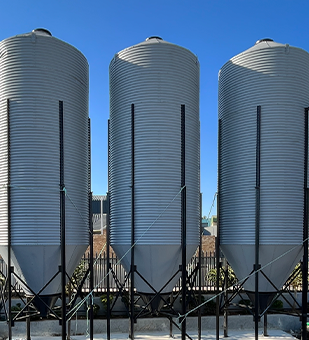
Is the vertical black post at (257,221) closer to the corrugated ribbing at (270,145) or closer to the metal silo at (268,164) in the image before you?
the metal silo at (268,164)

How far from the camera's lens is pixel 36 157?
11.8 meters

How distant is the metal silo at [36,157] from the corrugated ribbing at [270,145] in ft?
19.4

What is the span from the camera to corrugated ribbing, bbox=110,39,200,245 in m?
12.3

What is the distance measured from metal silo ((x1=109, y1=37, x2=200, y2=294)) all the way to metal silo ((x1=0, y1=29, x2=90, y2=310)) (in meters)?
1.69

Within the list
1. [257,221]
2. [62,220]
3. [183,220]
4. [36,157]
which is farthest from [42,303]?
[257,221]

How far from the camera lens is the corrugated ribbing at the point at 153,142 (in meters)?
12.3

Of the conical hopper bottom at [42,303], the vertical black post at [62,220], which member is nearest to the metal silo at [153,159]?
the vertical black post at [62,220]

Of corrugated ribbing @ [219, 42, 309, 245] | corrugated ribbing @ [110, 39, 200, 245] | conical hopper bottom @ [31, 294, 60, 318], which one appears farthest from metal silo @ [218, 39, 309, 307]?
conical hopper bottom @ [31, 294, 60, 318]

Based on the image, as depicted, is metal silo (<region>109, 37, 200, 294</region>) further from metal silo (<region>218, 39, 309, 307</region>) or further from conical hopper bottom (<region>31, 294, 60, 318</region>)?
conical hopper bottom (<region>31, 294, 60, 318</region>)

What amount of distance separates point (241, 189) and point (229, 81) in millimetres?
4219

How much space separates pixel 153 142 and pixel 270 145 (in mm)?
4166

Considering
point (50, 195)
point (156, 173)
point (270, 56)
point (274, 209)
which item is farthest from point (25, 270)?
point (270, 56)

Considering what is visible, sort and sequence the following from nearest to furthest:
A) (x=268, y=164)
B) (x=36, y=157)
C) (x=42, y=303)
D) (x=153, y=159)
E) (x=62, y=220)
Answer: (x=62, y=220), (x=36, y=157), (x=42, y=303), (x=153, y=159), (x=268, y=164)

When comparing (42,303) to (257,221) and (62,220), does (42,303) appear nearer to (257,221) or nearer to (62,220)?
(62,220)
